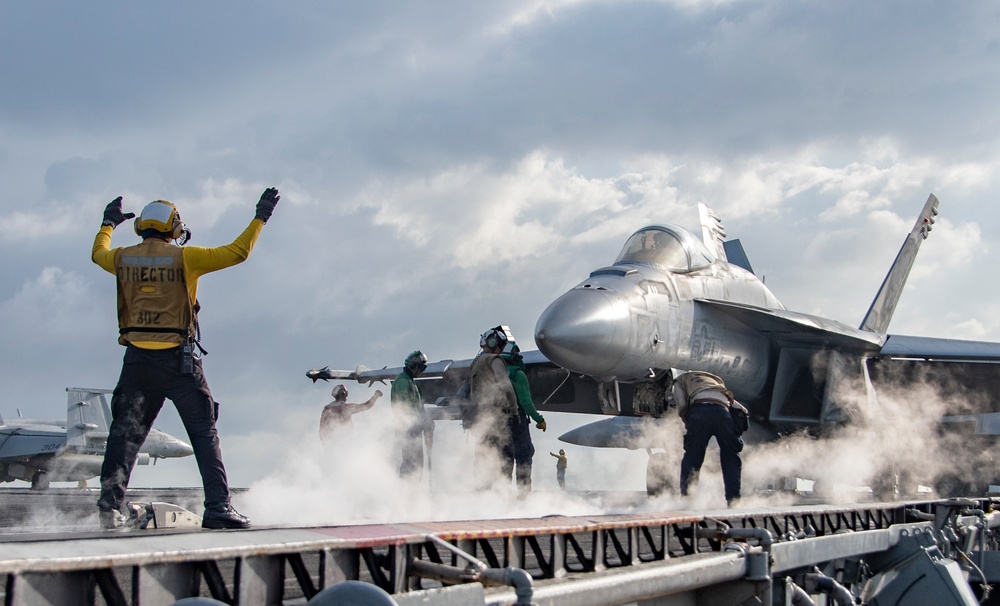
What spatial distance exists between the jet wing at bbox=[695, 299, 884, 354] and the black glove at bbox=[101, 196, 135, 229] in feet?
24.4

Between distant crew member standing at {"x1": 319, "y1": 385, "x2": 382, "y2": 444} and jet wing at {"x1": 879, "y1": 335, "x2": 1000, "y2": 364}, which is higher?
jet wing at {"x1": 879, "y1": 335, "x2": 1000, "y2": 364}

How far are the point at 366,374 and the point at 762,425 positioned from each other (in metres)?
6.88

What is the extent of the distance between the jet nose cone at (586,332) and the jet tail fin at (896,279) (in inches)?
412

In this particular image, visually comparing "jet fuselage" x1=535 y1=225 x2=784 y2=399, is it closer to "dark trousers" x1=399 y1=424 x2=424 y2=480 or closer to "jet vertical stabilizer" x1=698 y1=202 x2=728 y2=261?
"jet vertical stabilizer" x1=698 y1=202 x2=728 y2=261

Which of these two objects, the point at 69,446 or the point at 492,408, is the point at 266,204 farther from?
the point at 69,446

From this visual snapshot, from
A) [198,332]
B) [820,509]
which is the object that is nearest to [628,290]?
[820,509]

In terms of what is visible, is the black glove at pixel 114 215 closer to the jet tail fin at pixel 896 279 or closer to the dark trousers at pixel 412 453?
the dark trousers at pixel 412 453

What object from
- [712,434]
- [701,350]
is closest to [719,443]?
[712,434]

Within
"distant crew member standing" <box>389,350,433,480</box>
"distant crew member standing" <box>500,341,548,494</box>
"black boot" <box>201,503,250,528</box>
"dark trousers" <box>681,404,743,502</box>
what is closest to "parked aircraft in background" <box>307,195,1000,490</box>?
"distant crew member standing" <box>500,341,548,494</box>

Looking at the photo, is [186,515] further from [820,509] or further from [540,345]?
[540,345]

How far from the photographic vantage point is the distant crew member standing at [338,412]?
423 inches

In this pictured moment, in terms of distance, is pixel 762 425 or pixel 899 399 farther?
pixel 899 399

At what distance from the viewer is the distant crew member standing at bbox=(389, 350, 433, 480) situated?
10297 millimetres

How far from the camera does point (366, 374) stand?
16047 millimetres
